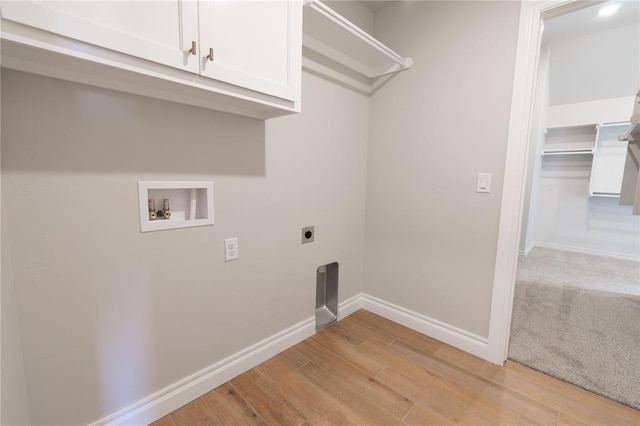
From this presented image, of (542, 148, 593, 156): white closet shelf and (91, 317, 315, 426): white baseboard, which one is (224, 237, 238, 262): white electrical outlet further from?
(542, 148, 593, 156): white closet shelf

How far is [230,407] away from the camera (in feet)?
4.64

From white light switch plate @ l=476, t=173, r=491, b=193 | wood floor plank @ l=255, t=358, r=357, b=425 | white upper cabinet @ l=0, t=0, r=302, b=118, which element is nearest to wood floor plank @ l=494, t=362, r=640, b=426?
wood floor plank @ l=255, t=358, r=357, b=425

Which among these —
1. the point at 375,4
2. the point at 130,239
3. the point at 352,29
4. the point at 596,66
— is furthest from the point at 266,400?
the point at 596,66

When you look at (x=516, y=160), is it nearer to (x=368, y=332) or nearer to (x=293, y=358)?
(x=368, y=332)

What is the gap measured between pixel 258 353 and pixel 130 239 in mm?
1027

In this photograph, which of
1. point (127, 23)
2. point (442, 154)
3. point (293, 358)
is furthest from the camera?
point (442, 154)

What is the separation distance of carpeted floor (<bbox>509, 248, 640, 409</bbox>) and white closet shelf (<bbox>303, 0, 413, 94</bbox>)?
2.20 meters

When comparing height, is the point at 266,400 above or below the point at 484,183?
below

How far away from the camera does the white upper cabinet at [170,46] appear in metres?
0.72

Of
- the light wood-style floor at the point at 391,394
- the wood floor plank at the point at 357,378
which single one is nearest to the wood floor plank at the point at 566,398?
the light wood-style floor at the point at 391,394

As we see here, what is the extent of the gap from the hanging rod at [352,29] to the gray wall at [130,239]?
392 mm

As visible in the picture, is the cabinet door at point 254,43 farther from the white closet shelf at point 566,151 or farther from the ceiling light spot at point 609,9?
the white closet shelf at point 566,151

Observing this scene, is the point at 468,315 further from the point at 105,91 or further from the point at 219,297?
the point at 105,91

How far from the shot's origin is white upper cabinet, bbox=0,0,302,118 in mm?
723
